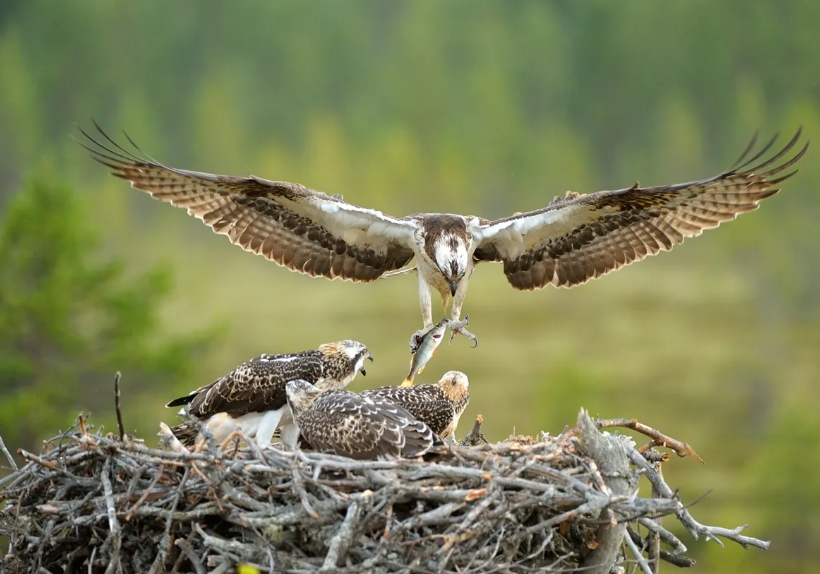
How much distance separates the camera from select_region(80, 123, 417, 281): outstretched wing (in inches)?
303

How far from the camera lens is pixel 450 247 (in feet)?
24.1

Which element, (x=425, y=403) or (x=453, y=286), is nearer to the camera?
(x=425, y=403)

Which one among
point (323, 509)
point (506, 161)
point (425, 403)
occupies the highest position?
point (506, 161)

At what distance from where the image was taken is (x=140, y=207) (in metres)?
35.9

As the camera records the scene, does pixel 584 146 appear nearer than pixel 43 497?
No

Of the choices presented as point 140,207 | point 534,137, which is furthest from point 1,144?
point 534,137

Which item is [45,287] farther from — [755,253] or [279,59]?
[755,253]

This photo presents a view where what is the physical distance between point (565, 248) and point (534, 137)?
102 ft

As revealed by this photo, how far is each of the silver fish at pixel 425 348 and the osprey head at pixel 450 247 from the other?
1.29 ft

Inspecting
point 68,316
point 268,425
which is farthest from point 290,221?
point 68,316

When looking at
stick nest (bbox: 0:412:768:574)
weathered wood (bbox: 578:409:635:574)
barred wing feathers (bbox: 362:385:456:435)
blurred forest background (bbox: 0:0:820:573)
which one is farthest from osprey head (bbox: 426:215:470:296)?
blurred forest background (bbox: 0:0:820:573)

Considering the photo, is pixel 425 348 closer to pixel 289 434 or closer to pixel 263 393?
pixel 289 434

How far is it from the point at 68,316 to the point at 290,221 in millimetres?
14793

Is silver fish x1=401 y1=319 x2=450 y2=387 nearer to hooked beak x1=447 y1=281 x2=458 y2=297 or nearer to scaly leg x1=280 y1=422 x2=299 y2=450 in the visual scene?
hooked beak x1=447 y1=281 x2=458 y2=297
